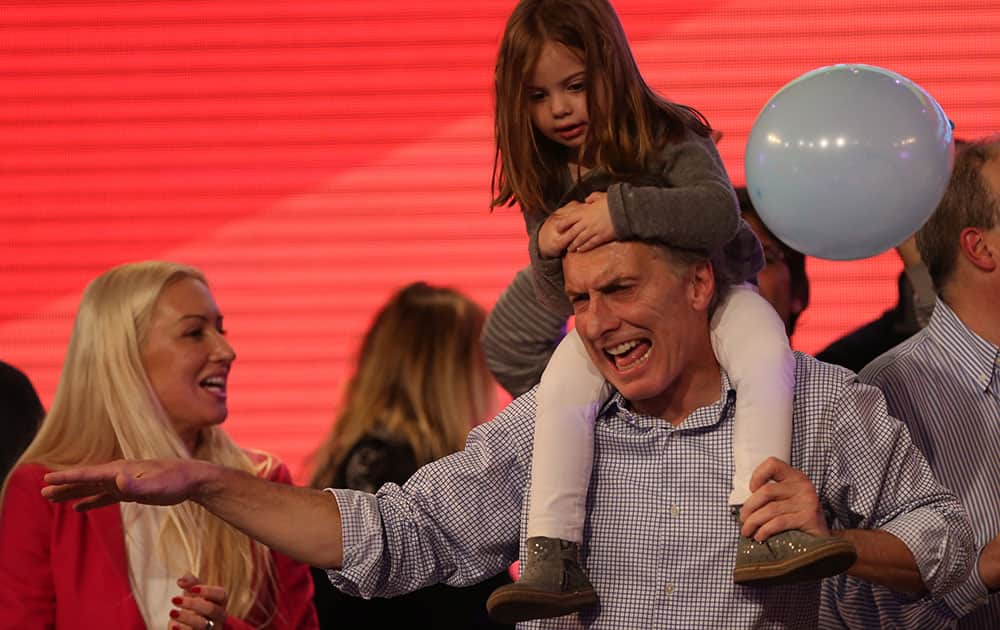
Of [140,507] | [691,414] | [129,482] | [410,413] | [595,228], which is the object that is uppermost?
[595,228]

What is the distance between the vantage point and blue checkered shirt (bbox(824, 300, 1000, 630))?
2889 mm

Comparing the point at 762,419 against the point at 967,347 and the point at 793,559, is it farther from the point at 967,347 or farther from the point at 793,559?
the point at 967,347

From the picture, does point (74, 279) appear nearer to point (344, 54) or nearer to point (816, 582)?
point (344, 54)

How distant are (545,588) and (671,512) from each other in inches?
11.1

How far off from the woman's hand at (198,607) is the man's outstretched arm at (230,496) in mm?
607

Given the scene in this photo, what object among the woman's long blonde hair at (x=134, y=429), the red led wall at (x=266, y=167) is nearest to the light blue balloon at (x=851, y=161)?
the woman's long blonde hair at (x=134, y=429)

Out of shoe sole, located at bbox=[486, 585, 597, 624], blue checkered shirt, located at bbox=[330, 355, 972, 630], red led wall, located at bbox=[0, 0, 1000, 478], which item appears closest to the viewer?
shoe sole, located at bbox=[486, 585, 597, 624]

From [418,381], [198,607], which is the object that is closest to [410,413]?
[418,381]

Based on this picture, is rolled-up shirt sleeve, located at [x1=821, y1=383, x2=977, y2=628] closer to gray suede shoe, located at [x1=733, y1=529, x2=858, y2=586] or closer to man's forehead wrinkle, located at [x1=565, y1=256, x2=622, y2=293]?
gray suede shoe, located at [x1=733, y1=529, x2=858, y2=586]

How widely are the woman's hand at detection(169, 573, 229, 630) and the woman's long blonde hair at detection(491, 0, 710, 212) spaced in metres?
1.04

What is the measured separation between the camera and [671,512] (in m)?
2.58

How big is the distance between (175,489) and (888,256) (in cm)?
334

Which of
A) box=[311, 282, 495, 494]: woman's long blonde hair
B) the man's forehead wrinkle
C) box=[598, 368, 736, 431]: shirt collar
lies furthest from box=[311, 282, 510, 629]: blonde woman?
the man's forehead wrinkle

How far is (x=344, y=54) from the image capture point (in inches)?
207
